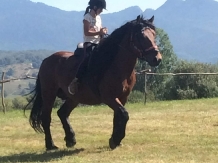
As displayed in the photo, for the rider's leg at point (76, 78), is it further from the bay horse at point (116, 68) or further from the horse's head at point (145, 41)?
the horse's head at point (145, 41)

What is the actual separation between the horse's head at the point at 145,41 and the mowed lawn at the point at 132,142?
5.96 ft

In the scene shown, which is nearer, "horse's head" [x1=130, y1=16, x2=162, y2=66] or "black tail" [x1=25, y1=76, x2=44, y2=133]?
"horse's head" [x1=130, y1=16, x2=162, y2=66]

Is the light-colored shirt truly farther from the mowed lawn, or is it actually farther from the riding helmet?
the mowed lawn

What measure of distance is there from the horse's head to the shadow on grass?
8.09ft

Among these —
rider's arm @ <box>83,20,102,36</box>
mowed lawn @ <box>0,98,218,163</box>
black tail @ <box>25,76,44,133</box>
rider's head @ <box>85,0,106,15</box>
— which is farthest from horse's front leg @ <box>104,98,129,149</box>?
black tail @ <box>25,76,44,133</box>

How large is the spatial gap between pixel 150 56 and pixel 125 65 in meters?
0.64

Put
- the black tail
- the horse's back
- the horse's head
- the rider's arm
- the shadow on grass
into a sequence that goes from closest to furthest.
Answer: the horse's head, the shadow on grass, the rider's arm, the horse's back, the black tail

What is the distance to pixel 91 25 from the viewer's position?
10.0 meters

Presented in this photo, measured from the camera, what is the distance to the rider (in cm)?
995

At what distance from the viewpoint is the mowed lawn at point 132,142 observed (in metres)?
9.05

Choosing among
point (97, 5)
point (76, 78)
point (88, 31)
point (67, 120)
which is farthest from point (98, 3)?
point (67, 120)

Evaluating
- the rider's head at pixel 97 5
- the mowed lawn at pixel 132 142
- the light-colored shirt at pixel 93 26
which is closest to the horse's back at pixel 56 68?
the light-colored shirt at pixel 93 26

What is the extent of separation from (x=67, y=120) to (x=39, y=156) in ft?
4.63

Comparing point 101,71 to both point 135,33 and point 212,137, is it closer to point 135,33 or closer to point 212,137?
point 135,33
